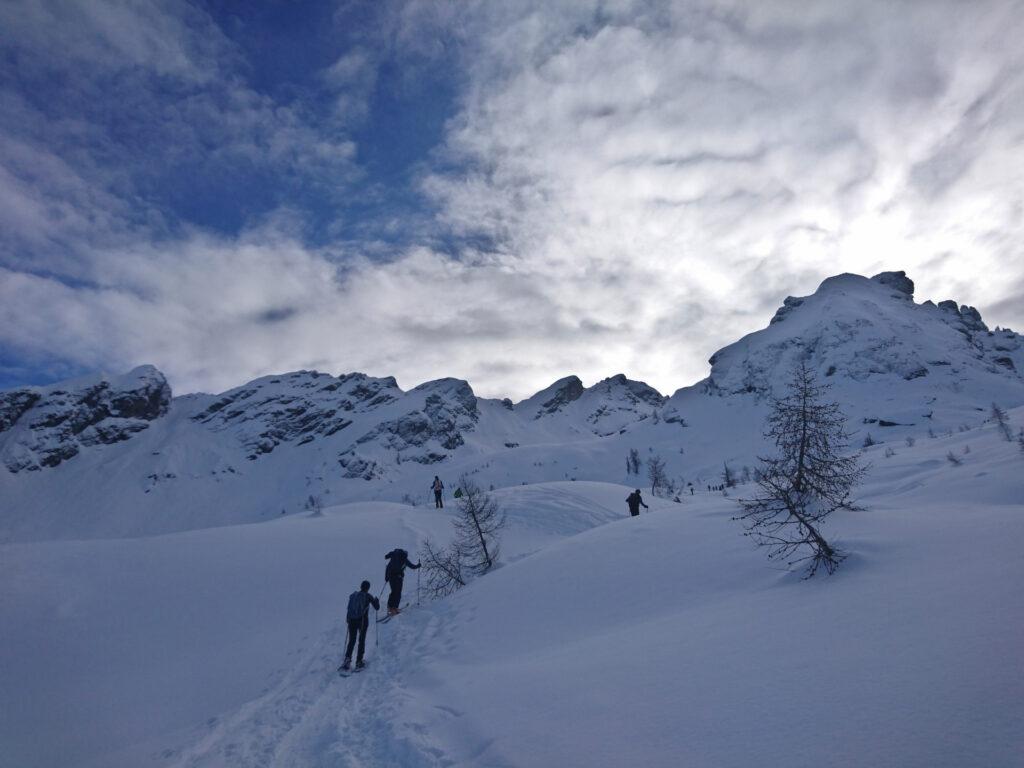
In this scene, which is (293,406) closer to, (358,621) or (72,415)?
(72,415)

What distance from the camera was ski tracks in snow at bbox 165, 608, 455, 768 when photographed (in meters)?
5.93

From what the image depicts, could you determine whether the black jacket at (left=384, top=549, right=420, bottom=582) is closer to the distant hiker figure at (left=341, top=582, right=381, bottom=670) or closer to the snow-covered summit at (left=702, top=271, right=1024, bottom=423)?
the distant hiker figure at (left=341, top=582, right=381, bottom=670)

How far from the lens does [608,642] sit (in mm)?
7312

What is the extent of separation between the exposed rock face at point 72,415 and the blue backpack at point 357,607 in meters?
161

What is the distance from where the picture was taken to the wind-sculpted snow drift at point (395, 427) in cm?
8312

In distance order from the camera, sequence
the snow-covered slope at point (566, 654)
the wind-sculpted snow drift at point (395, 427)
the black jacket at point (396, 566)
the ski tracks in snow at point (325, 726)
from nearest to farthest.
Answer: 1. the snow-covered slope at point (566, 654)
2. the ski tracks in snow at point (325, 726)
3. the black jacket at point (396, 566)
4. the wind-sculpted snow drift at point (395, 427)

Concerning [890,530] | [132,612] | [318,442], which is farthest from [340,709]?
[318,442]

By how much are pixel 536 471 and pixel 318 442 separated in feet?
242

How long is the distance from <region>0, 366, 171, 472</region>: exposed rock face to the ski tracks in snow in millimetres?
161873

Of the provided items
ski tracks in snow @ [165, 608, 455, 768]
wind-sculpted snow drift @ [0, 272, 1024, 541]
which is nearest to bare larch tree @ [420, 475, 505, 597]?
ski tracks in snow @ [165, 608, 455, 768]

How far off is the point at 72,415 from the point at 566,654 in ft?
595

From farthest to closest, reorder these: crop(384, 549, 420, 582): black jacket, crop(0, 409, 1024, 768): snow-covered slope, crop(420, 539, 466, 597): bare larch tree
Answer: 1. crop(420, 539, 466, 597): bare larch tree
2. crop(384, 549, 420, 582): black jacket
3. crop(0, 409, 1024, 768): snow-covered slope

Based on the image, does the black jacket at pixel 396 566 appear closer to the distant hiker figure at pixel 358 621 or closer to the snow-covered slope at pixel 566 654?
the snow-covered slope at pixel 566 654

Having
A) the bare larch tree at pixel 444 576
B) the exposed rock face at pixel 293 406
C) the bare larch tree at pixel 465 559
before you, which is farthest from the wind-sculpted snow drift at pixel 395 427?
the bare larch tree at pixel 444 576
